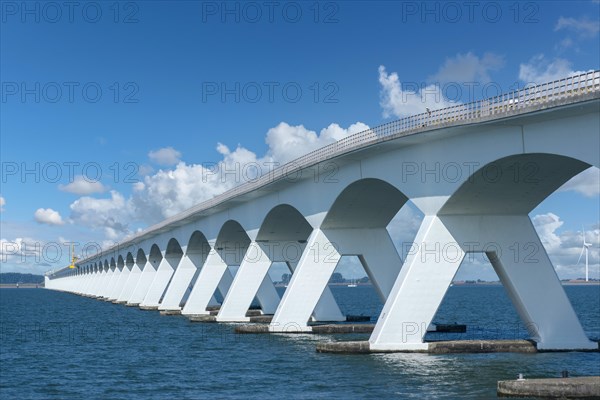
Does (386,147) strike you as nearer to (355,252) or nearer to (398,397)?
(355,252)

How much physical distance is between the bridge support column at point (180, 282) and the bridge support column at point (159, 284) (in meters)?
9.01

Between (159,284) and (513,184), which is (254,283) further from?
(159,284)

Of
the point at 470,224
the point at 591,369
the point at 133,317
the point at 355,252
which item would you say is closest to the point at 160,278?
the point at 133,317

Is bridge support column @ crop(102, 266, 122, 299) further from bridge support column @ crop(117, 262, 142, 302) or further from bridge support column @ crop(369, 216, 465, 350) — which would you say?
bridge support column @ crop(369, 216, 465, 350)

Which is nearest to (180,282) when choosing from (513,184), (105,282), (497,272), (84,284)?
(497,272)

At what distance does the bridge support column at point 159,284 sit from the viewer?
85.6 meters

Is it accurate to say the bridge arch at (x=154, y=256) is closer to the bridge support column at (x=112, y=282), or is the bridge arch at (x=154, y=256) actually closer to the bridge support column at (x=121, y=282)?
the bridge support column at (x=121, y=282)

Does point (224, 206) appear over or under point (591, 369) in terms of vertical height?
over

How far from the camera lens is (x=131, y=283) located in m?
106

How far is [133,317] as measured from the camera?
69.3 metres

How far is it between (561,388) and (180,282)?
192 feet

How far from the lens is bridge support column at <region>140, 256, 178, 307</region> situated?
85562 millimetres

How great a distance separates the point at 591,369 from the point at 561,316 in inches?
201

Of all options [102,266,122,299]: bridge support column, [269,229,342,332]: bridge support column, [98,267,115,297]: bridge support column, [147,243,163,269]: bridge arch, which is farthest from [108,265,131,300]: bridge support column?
[269,229,342,332]: bridge support column
